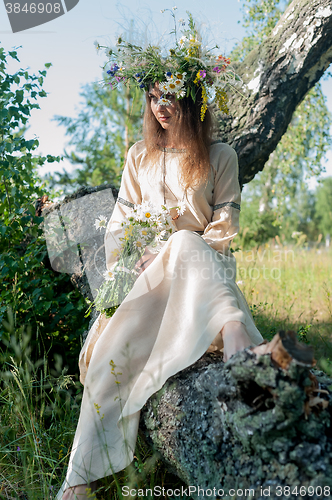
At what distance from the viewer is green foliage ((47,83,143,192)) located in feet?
41.2

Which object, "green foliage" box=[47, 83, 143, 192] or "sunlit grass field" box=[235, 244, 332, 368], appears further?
"green foliage" box=[47, 83, 143, 192]

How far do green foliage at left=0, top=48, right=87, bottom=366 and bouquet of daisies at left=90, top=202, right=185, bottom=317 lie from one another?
0.90 metres

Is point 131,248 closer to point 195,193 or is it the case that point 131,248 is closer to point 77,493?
point 195,193

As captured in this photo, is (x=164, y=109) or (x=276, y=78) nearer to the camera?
(x=164, y=109)

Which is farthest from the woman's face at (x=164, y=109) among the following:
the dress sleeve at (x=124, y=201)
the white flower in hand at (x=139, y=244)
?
the white flower in hand at (x=139, y=244)

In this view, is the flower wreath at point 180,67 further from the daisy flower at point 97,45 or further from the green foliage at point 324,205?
the green foliage at point 324,205

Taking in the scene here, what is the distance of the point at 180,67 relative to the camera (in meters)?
2.74

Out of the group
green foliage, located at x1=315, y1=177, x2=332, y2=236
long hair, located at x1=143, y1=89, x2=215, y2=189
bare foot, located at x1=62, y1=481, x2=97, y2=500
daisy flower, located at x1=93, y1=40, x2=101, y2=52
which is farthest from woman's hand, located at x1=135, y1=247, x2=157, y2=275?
green foliage, located at x1=315, y1=177, x2=332, y2=236

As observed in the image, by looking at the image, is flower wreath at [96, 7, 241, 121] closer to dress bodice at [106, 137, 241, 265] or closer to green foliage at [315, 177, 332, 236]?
dress bodice at [106, 137, 241, 265]

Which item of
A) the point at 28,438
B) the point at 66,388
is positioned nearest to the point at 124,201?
the point at 66,388

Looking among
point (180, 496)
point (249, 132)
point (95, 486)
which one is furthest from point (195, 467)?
point (249, 132)

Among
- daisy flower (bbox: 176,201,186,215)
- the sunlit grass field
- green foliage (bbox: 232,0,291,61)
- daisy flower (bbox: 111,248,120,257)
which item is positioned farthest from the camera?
green foliage (bbox: 232,0,291,61)

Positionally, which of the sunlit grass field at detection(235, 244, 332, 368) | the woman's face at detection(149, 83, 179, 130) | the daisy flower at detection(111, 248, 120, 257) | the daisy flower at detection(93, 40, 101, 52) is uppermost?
the daisy flower at detection(93, 40, 101, 52)

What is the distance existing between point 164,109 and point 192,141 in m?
0.30
